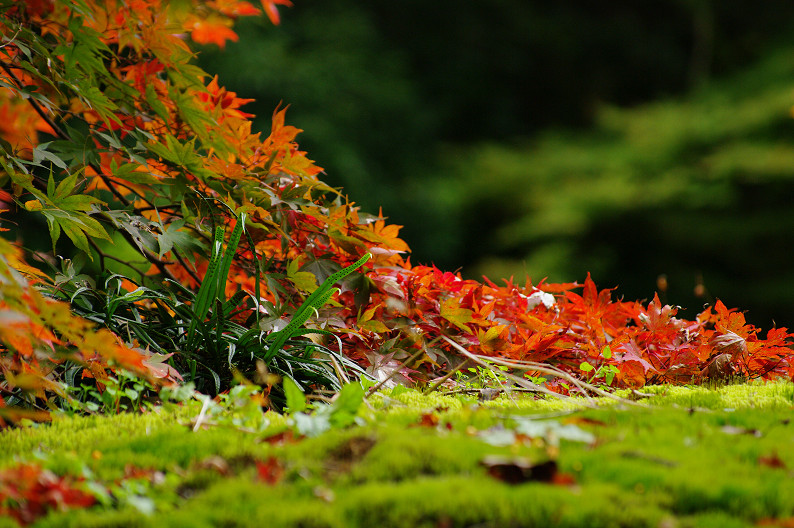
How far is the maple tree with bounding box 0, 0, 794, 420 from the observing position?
65.8 inches

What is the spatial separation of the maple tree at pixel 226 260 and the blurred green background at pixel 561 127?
5.76 m

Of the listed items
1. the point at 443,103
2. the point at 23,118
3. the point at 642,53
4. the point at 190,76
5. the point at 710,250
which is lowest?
the point at 23,118

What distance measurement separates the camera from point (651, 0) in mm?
12664

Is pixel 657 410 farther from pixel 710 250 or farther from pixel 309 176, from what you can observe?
pixel 710 250

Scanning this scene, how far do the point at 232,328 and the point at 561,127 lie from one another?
10.5 metres

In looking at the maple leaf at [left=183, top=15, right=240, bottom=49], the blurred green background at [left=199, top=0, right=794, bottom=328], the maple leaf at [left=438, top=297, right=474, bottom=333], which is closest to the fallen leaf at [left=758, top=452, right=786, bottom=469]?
the maple leaf at [left=438, top=297, right=474, bottom=333]

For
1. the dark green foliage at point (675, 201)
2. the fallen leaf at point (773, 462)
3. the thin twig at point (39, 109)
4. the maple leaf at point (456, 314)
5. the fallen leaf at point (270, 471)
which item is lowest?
the fallen leaf at point (270, 471)

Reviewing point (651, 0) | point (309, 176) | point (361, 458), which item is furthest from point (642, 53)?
point (361, 458)

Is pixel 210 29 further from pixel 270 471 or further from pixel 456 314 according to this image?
pixel 270 471

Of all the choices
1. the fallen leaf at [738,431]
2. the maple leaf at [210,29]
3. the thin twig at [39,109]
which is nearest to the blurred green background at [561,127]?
the maple leaf at [210,29]

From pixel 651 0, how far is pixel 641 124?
4.86 m

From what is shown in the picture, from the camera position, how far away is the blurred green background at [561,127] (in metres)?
8.75

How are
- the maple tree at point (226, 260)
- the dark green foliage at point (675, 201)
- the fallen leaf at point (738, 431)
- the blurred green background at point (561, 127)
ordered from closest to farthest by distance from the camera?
1. the fallen leaf at point (738, 431)
2. the maple tree at point (226, 260)
3. the dark green foliage at point (675, 201)
4. the blurred green background at point (561, 127)

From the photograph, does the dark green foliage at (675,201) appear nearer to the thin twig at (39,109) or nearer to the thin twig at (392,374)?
the thin twig at (392,374)
